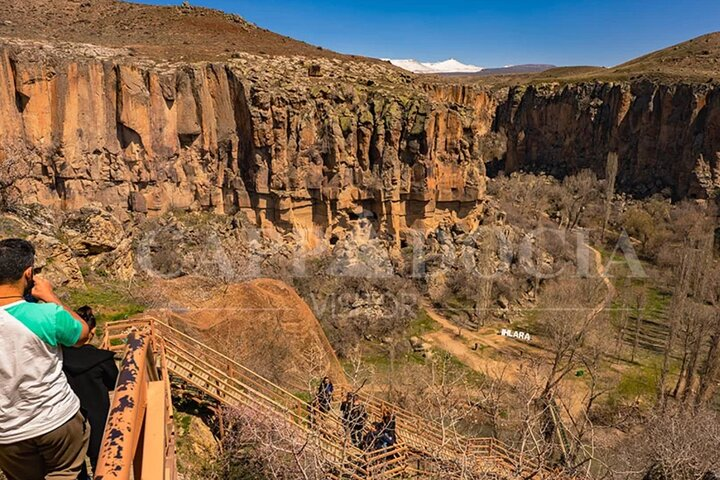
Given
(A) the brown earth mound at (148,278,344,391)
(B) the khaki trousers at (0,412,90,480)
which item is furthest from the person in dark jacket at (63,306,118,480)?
(A) the brown earth mound at (148,278,344,391)

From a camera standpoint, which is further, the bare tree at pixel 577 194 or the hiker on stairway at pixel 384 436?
the bare tree at pixel 577 194

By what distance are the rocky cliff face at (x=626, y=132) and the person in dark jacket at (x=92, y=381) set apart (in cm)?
5640

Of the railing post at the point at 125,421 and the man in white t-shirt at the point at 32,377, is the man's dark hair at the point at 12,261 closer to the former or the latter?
the man in white t-shirt at the point at 32,377

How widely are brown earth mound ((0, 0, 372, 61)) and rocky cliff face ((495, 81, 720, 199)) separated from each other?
30368 millimetres

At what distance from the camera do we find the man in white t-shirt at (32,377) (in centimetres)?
248

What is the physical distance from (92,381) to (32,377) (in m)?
0.97

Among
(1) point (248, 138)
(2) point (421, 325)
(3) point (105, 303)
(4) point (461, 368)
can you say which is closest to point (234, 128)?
(1) point (248, 138)

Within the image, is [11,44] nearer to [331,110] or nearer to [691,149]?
[331,110]

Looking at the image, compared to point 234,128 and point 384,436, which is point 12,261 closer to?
point 384,436

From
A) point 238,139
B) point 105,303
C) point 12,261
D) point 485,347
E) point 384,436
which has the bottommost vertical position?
point 485,347

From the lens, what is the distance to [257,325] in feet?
46.2

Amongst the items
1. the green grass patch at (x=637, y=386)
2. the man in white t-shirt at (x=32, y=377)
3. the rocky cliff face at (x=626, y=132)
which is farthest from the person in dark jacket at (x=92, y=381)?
the rocky cliff face at (x=626, y=132)

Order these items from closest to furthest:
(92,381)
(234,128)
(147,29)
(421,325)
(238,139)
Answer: (92,381) < (421,325) < (234,128) < (238,139) < (147,29)

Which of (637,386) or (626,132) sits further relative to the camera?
(626,132)
